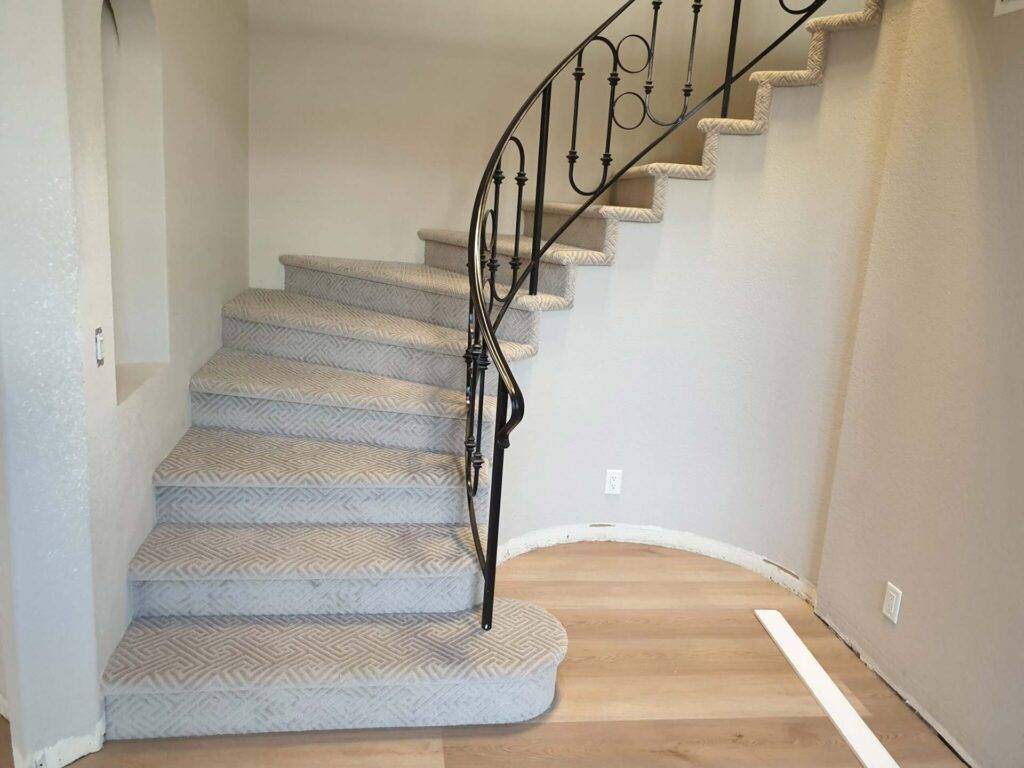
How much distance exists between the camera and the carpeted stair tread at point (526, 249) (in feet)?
9.92

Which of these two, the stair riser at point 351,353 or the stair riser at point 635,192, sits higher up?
the stair riser at point 635,192

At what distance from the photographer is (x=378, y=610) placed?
2422 millimetres

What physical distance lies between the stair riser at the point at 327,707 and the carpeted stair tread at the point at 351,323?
124 centimetres

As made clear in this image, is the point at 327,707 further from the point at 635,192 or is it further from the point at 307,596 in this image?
the point at 635,192

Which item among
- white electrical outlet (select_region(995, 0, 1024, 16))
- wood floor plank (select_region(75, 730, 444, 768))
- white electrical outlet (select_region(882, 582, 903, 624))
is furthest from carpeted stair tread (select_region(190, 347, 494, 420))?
white electrical outlet (select_region(995, 0, 1024, 16))

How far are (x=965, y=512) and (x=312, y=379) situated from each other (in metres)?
2.33

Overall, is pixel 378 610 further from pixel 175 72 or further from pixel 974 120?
pixel 974 120

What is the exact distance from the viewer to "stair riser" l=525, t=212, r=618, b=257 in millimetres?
3053

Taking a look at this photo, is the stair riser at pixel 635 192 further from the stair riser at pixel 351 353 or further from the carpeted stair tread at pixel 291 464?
the carpeted stair tread at pixel 291 464

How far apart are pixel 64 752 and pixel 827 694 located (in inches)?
89.4

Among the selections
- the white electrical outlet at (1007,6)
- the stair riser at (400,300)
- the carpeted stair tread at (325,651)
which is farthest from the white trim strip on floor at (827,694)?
the white electrical outlet at (1007,6)

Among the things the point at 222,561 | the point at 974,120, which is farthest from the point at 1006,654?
the point at 222,561

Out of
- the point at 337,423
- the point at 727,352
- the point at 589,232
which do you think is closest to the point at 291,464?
the point at 337,423

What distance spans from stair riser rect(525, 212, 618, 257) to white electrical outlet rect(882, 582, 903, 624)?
1.60 m
